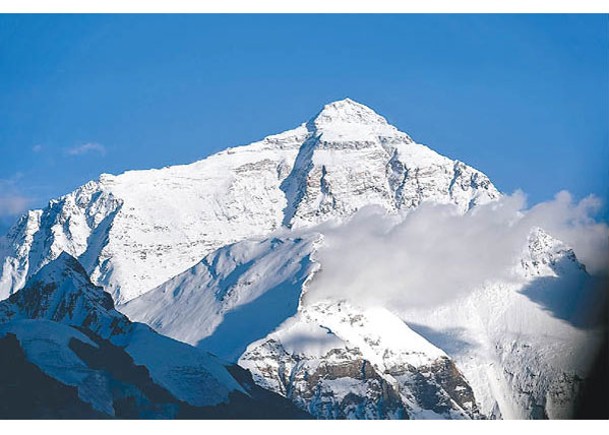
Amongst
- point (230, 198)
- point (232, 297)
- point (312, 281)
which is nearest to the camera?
point (312, 281)

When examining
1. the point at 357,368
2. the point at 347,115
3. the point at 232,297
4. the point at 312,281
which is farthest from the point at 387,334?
the point at 347,115

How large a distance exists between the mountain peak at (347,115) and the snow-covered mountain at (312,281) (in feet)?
0.94

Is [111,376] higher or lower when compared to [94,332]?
lower

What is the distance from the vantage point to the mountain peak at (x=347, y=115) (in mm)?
184000

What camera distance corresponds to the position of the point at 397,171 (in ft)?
577

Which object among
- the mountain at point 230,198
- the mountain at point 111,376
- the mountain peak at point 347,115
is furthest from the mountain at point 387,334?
the mountain peak at point 347,115

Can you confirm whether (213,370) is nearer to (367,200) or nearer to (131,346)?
(131,346)

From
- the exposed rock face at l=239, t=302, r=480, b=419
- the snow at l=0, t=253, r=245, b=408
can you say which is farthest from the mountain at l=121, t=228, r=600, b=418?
the snow at l=0, t=253, r=245, b=408

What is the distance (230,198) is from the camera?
16625 centimetres

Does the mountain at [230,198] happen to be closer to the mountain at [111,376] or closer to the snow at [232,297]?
the snow at [232,297]

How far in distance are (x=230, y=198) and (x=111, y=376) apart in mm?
97874

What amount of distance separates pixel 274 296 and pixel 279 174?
160 ft

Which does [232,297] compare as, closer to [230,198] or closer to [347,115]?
[230,198]

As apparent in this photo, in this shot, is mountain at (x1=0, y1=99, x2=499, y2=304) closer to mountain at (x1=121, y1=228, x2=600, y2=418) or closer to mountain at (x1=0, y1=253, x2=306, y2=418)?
mountain at (x1=121, y1=228, x2=600, y2=418)
